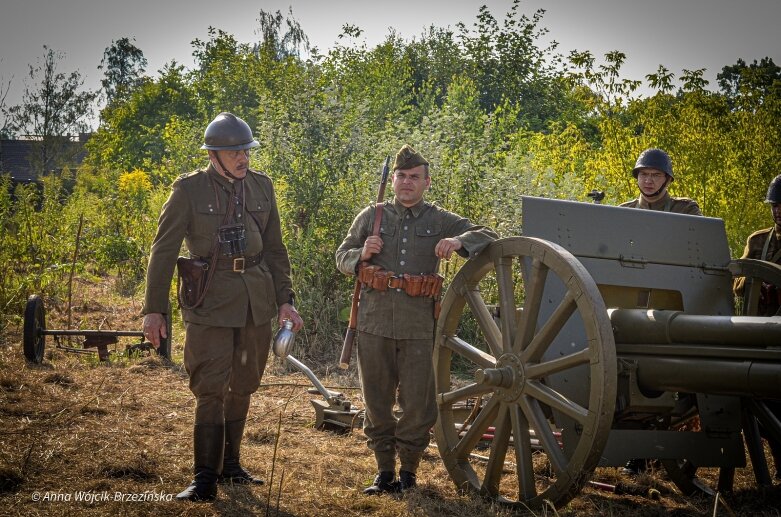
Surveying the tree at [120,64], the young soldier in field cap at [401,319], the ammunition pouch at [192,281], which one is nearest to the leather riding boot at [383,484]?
the young soldier in field cap at [401,319]

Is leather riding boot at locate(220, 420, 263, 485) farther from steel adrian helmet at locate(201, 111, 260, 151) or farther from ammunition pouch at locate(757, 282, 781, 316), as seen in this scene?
ammunition pouch at locate(757, 282, 781, 316)

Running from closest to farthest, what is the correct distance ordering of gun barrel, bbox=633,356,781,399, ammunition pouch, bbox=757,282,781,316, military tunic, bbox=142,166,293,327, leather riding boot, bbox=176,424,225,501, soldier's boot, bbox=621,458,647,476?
gun barrel, bbox=633,356,781,399
leather riding boot, bbox=176,424,225,501
military tunic, bbox=142,166,293,327
ammunition pouch, bbox=757,282,781,316
soldier's boot, bbox=621,458,647,476

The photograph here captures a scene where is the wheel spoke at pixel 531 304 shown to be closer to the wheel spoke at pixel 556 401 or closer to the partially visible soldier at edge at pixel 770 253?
the wheel spoke at pixel 556 401

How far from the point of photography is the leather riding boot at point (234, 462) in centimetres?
521

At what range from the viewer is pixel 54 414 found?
671 centimetres

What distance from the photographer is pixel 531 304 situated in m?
4.51

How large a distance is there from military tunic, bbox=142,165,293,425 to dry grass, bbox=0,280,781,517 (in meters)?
0.43

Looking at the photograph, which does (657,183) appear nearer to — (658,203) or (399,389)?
(658,203)

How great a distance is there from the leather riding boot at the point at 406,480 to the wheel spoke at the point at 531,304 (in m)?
1.11

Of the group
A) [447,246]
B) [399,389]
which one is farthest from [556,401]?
[399,389]

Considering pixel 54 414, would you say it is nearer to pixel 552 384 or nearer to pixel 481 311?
pixel 481 311

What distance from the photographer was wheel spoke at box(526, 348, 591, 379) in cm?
415

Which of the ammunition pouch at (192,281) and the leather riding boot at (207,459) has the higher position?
the ammunition pouch at (192,281)

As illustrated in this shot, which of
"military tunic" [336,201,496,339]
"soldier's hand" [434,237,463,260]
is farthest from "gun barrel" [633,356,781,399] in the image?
"military tunic" [336,201,496,339]
